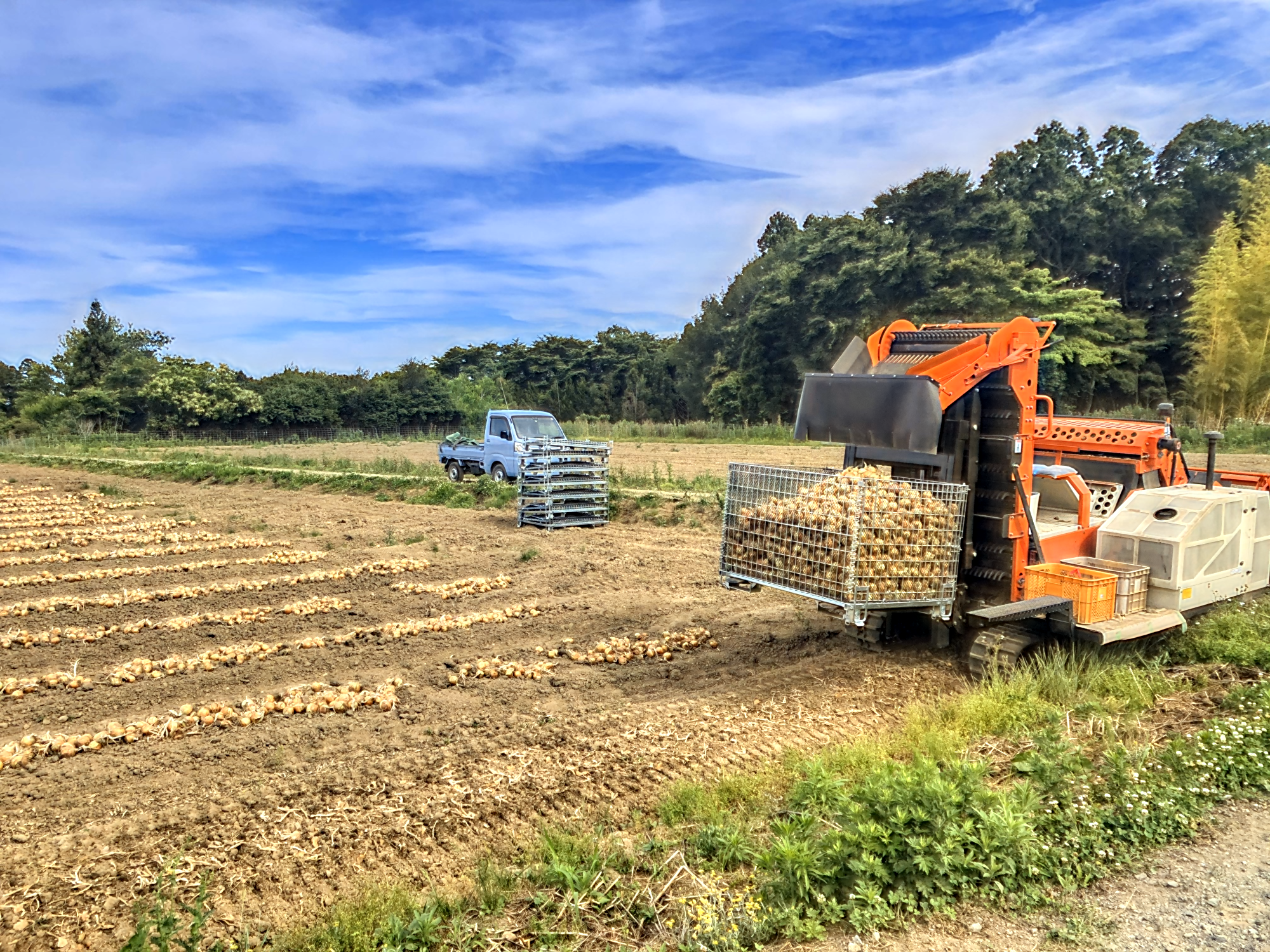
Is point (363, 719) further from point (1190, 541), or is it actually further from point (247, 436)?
point (247, 436)

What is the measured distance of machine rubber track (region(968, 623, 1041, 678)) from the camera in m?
6.05

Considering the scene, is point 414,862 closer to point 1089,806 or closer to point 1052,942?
point 1052,942

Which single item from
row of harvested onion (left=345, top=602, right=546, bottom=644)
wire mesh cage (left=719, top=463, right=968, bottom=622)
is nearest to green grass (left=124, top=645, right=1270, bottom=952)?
wire mesh cage (left=719, top=463, right=968, bottom=622)

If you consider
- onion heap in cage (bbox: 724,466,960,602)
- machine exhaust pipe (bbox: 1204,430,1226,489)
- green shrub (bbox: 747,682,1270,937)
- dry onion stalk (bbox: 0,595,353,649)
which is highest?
machine exhaust pipe (bbox: 1204,430,1226,489)

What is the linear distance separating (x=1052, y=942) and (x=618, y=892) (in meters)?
1.73

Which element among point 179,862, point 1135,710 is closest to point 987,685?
point 1135,710

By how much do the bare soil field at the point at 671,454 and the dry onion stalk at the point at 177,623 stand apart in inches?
449

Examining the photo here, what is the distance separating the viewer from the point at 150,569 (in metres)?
12.1

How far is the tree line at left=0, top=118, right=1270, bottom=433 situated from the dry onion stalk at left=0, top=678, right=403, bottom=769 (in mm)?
32746

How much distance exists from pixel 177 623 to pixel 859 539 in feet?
24.0

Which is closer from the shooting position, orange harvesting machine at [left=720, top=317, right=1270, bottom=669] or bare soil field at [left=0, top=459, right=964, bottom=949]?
bare soil field at [left=0, top=459, right=964, bottom=949]

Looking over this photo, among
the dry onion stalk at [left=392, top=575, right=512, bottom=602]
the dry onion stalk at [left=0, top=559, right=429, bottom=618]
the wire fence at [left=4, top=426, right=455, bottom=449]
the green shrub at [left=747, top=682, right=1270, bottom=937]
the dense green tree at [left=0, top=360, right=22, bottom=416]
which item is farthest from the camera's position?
the dense green tree at [left=0, top=360, right=22, bottom=416]

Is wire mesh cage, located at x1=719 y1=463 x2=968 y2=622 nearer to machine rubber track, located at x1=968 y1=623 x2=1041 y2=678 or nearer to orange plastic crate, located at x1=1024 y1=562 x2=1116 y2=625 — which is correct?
machine rubber track, located at x1=968 y1=623 x2=1041 y2=678

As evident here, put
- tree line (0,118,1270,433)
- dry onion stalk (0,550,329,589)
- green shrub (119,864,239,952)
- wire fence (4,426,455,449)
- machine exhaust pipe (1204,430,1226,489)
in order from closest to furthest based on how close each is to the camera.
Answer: green shrub (119,864,239,952)
machine exhaust pipe (1204,430,1226,489)
dry onion stalk (0,550,329,589)
tree line (0,118,1270,433)
wire fence (4,426,455,449)
